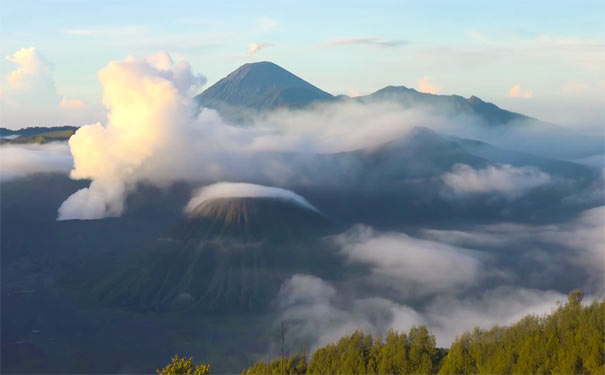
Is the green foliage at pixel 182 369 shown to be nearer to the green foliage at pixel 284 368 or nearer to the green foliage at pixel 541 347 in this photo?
the green foliage at pixel 284 368

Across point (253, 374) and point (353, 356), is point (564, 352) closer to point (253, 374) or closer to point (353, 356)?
point (353, 356)

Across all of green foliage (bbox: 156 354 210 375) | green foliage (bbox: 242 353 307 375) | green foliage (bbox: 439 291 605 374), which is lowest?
green foliage (bbox: 242 353 307 375)

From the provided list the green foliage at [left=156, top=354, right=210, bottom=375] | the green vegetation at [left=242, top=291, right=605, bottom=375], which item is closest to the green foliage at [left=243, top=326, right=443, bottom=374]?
the green vegetation at [left=242, top=291, right=605, bottom=375]

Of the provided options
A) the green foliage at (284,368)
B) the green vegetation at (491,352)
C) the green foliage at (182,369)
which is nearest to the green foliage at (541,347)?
the green vegetation at (491,352)

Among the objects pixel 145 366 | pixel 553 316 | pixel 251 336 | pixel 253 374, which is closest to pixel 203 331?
pixel 251 336

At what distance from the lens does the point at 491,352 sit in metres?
97.6

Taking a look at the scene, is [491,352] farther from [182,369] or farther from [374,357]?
[182,369]

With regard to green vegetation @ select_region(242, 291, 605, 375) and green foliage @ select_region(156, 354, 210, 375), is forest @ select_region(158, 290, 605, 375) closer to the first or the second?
green vegetation @ select_region(242, 291, 605, 375)

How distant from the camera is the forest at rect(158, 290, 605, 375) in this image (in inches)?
3435

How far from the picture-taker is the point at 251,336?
190 m

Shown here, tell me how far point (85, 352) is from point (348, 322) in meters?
70.0

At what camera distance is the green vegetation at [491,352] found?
87.2m

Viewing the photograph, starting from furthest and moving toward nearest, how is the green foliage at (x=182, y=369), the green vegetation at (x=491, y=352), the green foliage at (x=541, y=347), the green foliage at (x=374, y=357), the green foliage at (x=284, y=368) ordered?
1. the green foliage at (x=284, y=368)
2. the green foliage at (x=374, y=357)
3. the green vegetation at (x=491, y=352)
4. the green foliage at (x=541, y=347)
5. the green foliage at (x=182, y=369)

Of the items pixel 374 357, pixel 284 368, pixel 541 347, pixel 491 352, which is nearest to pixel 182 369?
pixel 284 368
